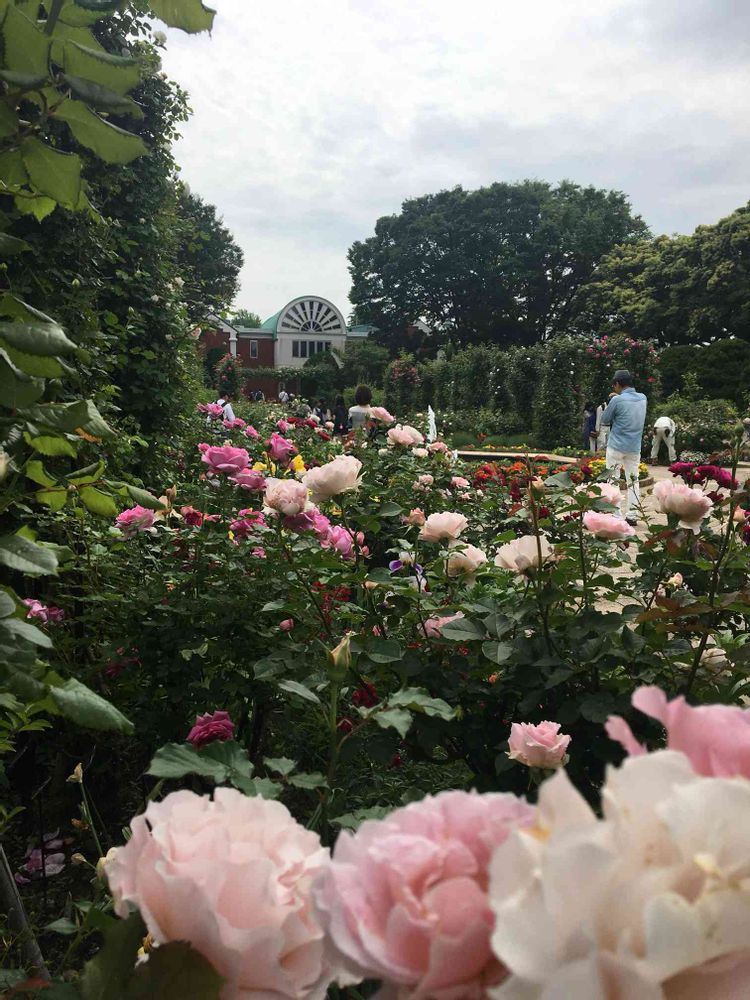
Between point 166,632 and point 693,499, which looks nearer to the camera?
point 693,499

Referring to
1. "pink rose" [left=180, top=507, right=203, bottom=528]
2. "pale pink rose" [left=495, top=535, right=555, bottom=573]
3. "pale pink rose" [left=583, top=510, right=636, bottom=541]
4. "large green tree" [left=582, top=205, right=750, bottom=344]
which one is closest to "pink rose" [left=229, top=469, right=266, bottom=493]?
"pink rose" [left=180, top=507, right=203, bottom=528]

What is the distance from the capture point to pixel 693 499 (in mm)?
1449

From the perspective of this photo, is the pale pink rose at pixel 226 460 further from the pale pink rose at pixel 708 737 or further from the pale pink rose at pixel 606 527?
the pale pink rose at pixel 708 737

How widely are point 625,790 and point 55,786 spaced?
2.18 m

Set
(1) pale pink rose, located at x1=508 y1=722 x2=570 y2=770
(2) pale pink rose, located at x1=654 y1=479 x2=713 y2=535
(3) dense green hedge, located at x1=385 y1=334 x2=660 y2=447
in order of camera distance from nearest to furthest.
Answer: (1) pale pink rose, located at x1=508 y1=722 x2=570 y2=770
(2) pale pink rose, located at x1=654 y1=479 x2=713 y2=535
(3) dense green hedge, located at x1=385 y1=334 x2=660 y2=447

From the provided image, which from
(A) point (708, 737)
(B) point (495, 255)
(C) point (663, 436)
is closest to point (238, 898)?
(A) point (708, 737)

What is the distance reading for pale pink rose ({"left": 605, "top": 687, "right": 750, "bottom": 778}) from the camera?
1.02 ft

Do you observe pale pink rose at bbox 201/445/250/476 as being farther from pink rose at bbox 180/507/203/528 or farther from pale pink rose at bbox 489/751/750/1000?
pale pink rose at bbox 489/751/750/1000

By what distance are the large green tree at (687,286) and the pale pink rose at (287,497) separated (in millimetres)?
26196

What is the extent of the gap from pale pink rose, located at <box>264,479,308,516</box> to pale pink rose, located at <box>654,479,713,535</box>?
28.6 inches

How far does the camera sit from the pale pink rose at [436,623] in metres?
1.58

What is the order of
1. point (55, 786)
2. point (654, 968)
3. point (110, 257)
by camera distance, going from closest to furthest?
point (654, 968) → point (55, 786) → point (110, 257)

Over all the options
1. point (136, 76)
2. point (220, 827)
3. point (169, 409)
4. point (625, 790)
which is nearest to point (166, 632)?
point (136, 76)

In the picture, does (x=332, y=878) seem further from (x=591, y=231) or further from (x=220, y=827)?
(x=591, y=231)
